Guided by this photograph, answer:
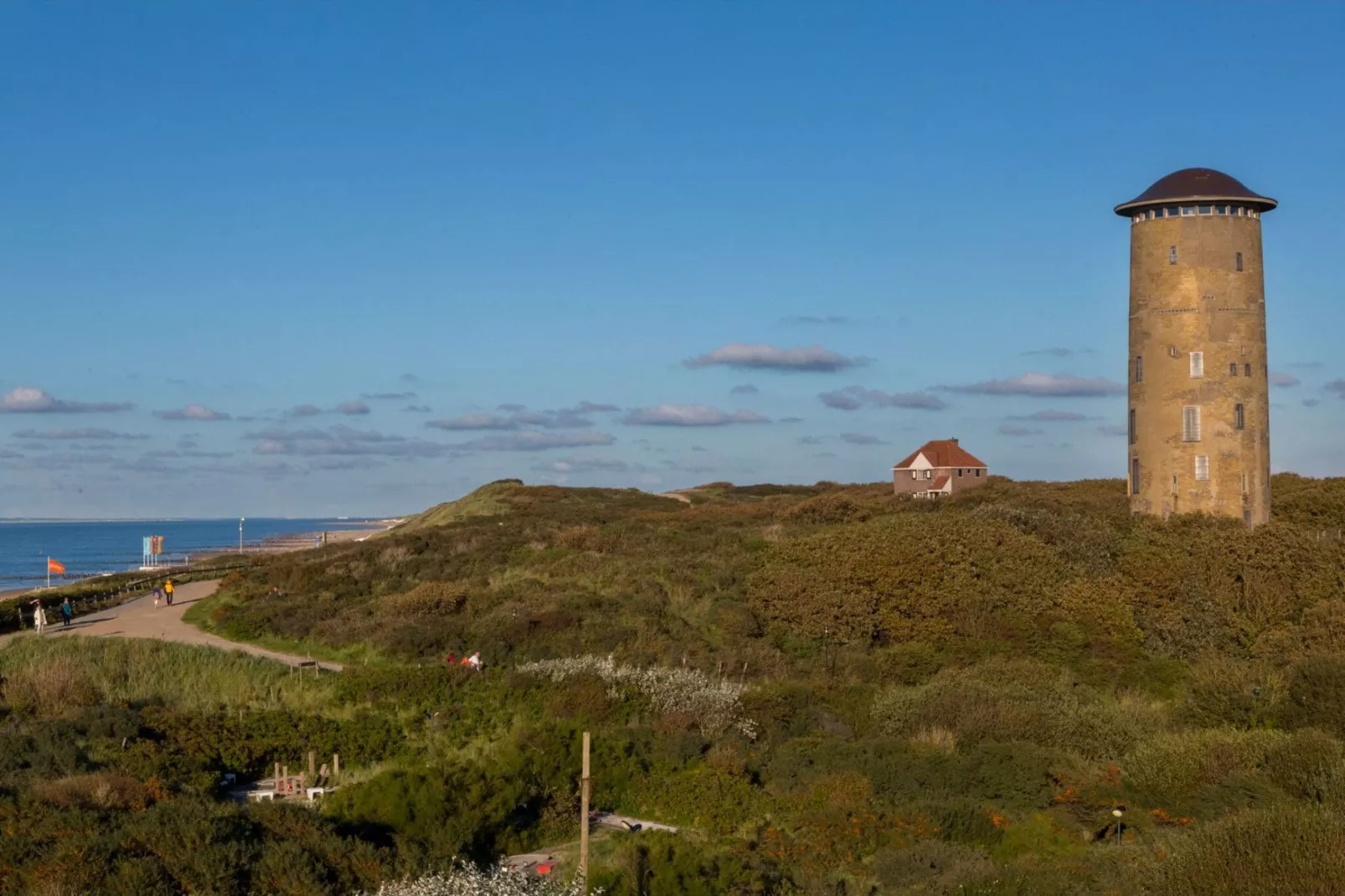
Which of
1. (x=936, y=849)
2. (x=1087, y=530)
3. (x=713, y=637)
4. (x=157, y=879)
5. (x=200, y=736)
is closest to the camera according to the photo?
(x=157, y=879)

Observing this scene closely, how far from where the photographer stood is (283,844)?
14312 millimetres

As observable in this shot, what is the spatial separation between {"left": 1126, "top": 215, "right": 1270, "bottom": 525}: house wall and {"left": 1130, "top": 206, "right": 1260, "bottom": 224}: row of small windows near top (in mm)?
140

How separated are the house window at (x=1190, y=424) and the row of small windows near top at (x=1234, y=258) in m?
3.96

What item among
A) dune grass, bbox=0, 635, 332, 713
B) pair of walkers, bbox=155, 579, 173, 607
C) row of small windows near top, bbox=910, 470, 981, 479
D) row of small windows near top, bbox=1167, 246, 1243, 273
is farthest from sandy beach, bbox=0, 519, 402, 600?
row of small windows near top, bbox=1167, 246, 1243, 273

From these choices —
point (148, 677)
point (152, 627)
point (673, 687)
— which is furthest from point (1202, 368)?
point (152, 627)

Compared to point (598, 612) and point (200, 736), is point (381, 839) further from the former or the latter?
point (598, 612)

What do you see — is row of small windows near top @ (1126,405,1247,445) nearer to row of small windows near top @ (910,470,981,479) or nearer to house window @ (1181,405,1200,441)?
house window @ (1181,405,1200,441)

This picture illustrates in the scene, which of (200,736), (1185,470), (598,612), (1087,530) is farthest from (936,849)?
(1185,470)

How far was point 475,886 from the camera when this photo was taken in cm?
1287

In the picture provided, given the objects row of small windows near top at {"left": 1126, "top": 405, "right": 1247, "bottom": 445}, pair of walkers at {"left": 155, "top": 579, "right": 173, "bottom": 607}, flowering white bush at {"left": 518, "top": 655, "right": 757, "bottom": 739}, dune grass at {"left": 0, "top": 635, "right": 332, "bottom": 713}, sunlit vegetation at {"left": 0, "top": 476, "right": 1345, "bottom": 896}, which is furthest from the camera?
pair of walkers at {"left": 155, "top": 579, "right": 173, "bottom": 607}

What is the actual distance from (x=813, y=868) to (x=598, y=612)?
51.6 ft

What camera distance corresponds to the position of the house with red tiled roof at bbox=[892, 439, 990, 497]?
5481 cm

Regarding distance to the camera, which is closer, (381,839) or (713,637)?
(381,839)

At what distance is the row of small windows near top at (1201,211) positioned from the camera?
120 feet
